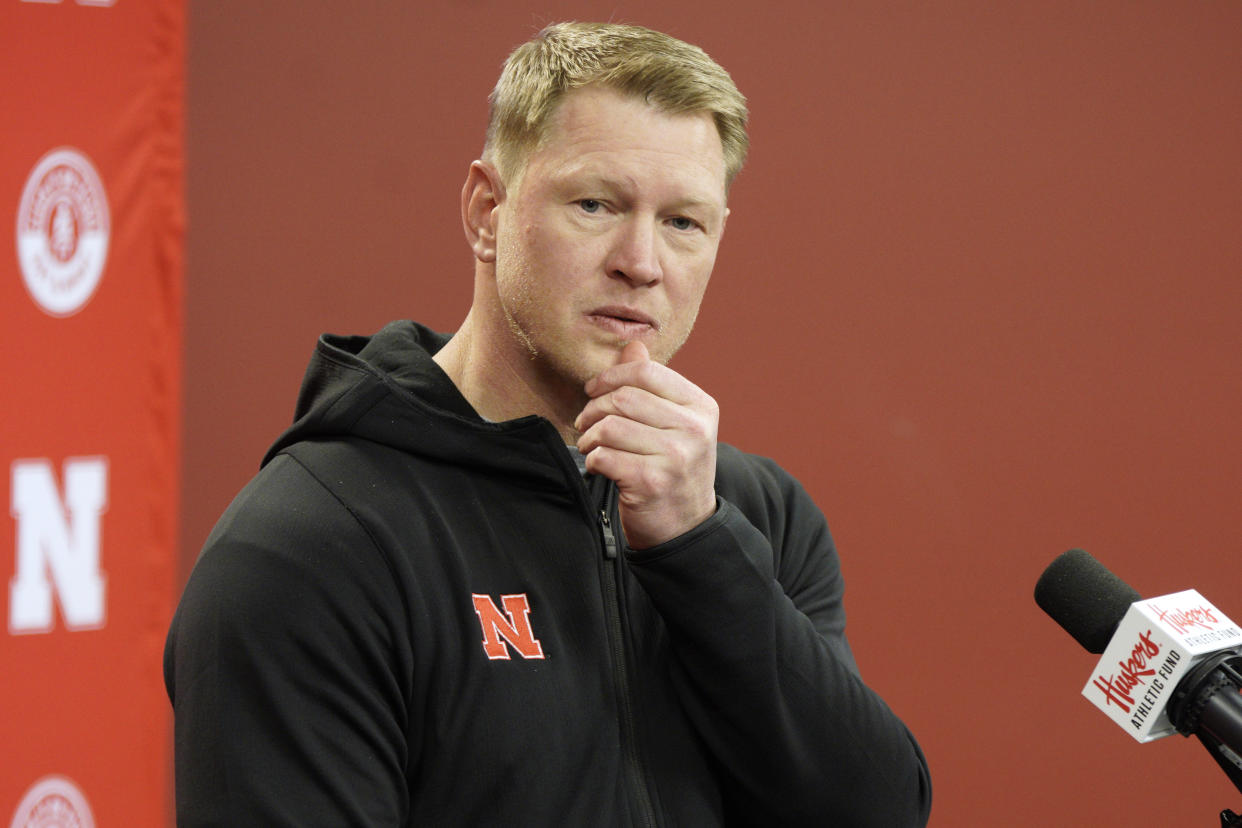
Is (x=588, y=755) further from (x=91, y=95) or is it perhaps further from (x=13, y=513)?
(x=91, y=95)

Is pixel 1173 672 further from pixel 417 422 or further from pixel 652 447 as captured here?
pixel 417 422

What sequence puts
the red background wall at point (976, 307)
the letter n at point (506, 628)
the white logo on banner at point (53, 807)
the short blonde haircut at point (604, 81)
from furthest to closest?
the red background wall at point (976, 307) → the white logo on banner at point (53, 807) → the short blonde haircut at point (604, 81) → the letter n at point (506, 628)

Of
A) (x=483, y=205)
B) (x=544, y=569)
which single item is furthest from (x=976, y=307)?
(x=544, y=569)

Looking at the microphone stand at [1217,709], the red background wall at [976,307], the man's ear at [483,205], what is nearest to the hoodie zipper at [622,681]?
the man's ear at [483,205]

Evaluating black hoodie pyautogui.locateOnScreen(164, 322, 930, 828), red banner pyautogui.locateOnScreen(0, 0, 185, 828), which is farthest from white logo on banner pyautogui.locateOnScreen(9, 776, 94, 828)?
black hoodie pyautogui.locateOnScreen(164, 322, 930, 828)

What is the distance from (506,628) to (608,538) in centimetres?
12

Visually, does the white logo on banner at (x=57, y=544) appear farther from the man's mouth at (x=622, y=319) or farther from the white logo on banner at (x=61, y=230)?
the man's mouth at (x=622, y=319)

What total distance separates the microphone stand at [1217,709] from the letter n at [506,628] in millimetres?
406

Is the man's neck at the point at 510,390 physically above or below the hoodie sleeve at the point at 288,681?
above

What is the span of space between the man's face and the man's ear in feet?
0.16

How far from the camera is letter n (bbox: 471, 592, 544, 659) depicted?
0.88 metres

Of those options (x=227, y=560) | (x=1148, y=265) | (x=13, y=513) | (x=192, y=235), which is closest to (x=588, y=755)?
(x=227, y=560)

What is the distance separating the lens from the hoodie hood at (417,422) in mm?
954

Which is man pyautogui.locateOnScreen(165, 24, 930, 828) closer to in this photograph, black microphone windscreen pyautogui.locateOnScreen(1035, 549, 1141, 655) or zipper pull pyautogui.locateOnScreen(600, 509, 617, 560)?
zipper pull pyautogui.locateOnScreen(600, 509, 617, 560)
